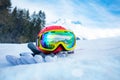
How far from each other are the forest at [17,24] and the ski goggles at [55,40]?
96.7 feet

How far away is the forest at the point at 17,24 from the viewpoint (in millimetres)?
34719

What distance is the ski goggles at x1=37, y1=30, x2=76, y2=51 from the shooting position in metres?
4.61

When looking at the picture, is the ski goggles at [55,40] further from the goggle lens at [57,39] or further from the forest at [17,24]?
the forest at [17,24]

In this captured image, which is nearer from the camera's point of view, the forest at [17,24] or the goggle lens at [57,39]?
the goggle lens at [57,39]

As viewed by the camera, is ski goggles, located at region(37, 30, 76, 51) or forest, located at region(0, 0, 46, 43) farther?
forest, located at region(0, 0, 46, 43)

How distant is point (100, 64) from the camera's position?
2639 millimetres

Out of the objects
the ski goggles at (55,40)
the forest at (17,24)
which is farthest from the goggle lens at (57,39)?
the forest at (17,24)

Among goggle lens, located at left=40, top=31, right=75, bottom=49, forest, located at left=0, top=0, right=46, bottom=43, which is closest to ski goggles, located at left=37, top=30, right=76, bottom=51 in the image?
goggle lens, located at left=40, top=31, right=75, bottom=49

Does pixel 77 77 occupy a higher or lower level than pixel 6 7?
lower

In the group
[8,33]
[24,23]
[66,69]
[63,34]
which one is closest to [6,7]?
[8,33]

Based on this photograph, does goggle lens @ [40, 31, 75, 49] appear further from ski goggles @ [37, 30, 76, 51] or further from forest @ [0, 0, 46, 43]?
forest @ [0, 0, 46, 43]

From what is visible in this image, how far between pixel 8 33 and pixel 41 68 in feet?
122

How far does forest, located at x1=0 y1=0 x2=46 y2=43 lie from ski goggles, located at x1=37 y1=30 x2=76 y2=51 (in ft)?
96.7

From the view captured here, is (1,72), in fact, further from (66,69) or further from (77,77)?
(77,77)
